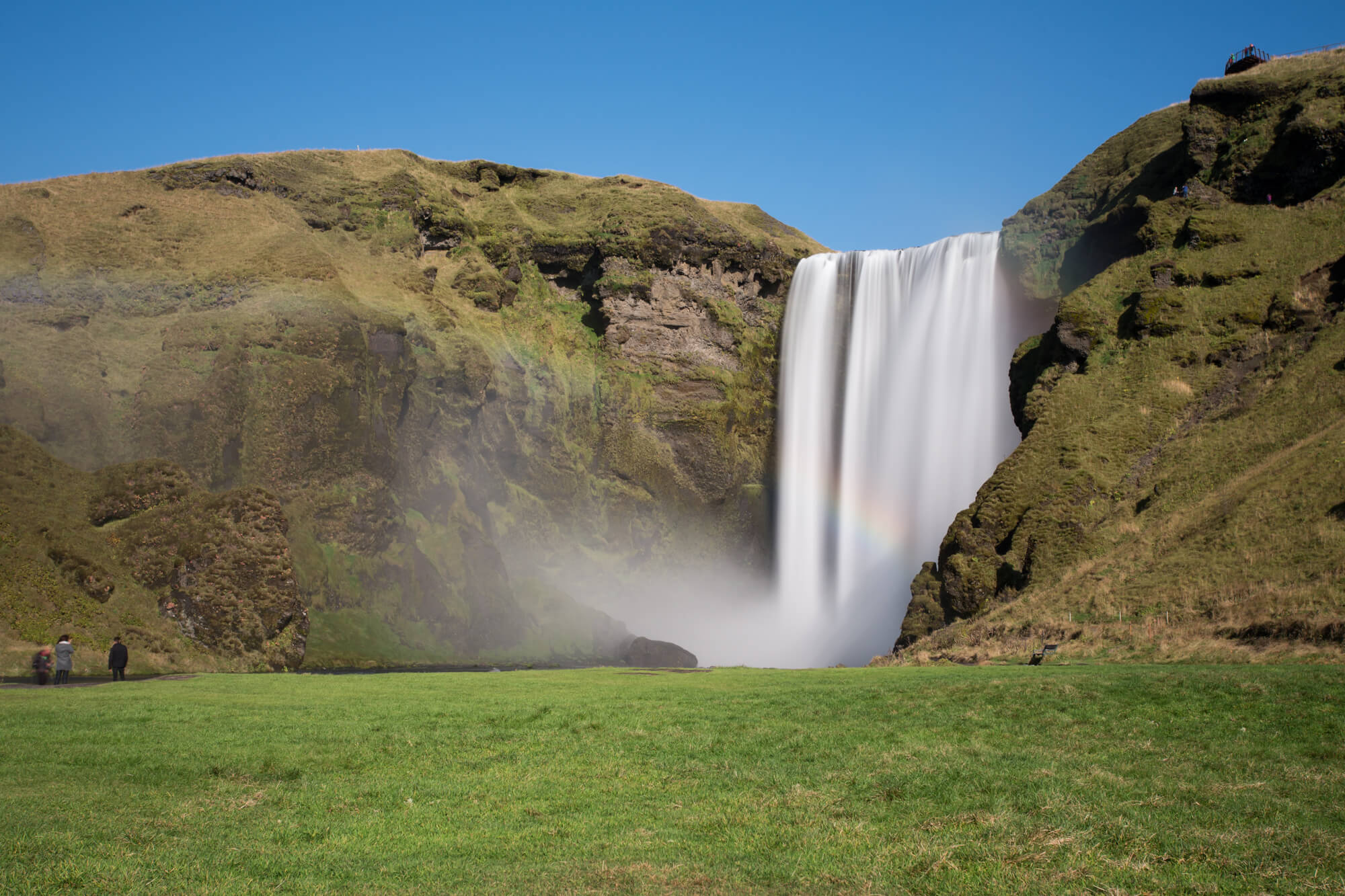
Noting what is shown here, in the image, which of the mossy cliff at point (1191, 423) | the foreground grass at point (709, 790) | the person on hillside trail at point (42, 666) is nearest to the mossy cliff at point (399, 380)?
the person on hillside trail at point (42, 666)

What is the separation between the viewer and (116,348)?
64375mm

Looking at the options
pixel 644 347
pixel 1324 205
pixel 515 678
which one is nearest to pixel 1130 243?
pixel 1324 205

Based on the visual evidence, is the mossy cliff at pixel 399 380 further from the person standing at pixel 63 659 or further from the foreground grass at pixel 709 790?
the foreground grass at pixel 709 790

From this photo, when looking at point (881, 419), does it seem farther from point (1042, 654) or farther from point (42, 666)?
point (42, 666)

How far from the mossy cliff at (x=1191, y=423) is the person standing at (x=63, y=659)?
2826 cm

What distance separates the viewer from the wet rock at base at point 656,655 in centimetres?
6341

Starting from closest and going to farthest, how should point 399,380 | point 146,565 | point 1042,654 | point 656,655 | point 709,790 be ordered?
point 709,790 → point 1042,654 → point 146,565 → point 656,655 → point 399,380

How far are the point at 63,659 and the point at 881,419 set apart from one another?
53.6 m

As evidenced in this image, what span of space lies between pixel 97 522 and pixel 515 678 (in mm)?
28716

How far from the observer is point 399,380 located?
6862 cm

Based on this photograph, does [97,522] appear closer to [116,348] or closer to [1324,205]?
[116,348]

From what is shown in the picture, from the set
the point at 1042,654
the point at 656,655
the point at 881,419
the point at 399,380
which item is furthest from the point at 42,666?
the point at 881,419

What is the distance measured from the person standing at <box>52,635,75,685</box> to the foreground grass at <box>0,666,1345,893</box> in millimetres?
7882

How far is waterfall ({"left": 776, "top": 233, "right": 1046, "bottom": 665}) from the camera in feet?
211
